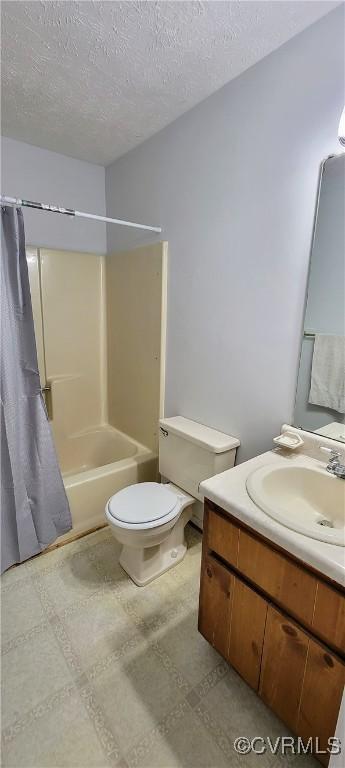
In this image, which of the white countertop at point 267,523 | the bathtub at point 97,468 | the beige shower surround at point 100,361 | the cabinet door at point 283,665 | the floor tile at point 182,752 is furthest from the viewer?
the beige shower surround at point 100,361

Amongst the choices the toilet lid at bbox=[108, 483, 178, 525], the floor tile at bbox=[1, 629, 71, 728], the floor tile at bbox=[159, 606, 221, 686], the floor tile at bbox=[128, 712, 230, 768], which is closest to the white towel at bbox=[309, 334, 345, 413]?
the toilet lid at bbox=[108, 483, 178, 525]

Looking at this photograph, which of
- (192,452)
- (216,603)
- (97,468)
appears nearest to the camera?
(216,603)

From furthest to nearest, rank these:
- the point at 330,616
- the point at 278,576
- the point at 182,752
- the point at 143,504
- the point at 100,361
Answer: the point at 100,361
the point at 143,504
the point at 182,752
the point at 278,576
the point at 330,616

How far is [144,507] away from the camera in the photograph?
1580mm

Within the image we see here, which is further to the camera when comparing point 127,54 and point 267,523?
point 127,54

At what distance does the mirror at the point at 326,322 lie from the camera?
1200 millimetres

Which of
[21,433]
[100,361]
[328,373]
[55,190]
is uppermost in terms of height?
[55,190]

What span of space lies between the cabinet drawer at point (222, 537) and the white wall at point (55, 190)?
7.16 ft

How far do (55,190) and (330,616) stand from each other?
275cm

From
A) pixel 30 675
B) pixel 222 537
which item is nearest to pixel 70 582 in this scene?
pixel 30 675

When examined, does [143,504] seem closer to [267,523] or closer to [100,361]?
[267,523]

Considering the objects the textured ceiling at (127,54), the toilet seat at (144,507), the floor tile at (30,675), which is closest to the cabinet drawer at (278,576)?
the toilet seat at (144,507)

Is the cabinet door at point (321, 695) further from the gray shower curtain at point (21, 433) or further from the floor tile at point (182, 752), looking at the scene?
the gray shower curtain at point (21, 433)

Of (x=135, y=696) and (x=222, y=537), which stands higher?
(x=222, y=537)
